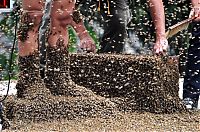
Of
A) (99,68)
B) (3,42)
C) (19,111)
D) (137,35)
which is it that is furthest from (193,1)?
(137,35)

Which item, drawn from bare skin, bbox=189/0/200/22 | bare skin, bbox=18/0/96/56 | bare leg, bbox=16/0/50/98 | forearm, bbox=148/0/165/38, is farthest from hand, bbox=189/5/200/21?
bare leg, bbox=16/0/50/98

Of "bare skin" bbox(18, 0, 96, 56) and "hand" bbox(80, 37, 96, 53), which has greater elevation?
"bare skin" bbox(18, 0, 96, 56)

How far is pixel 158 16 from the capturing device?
178 inches

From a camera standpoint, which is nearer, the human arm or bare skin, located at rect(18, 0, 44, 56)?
bare skin, located at rect(18, 0, 44, 56)

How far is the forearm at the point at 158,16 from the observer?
14.7ft

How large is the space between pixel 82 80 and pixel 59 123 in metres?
0.57

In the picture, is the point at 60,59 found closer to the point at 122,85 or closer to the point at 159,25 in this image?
the point at 122,85

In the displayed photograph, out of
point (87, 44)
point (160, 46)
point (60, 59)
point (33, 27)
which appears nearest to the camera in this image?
point (33, 27)

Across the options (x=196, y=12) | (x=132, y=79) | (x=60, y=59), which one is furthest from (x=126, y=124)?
(x=196, y=12)

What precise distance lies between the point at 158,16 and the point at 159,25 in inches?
2.2

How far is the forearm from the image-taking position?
4488 millimetres

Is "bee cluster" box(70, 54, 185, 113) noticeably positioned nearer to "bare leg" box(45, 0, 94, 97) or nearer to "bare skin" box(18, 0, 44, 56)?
"bare leg" box(45, 0, 94, 97)

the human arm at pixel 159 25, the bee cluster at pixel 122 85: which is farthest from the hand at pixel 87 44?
the human arm at pixel 159 25

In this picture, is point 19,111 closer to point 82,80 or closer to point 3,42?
point 82,80
